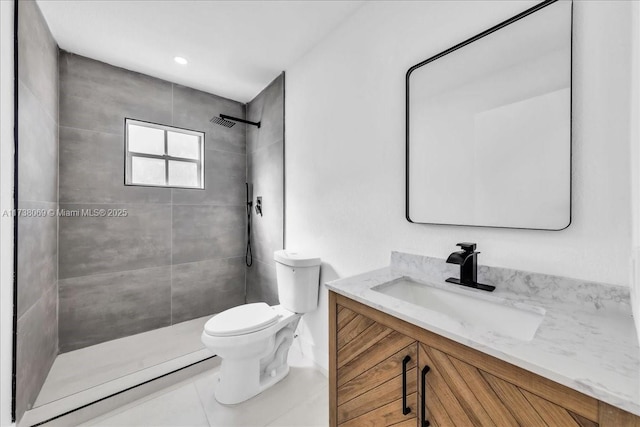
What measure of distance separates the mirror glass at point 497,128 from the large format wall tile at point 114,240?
7.65ft

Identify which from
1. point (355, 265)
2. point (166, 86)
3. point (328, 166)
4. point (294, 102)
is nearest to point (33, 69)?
point (166, 86)

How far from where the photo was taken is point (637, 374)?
512mm

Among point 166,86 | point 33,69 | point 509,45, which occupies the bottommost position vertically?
point 509,45

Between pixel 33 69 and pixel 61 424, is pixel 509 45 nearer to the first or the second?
pixel 33 69

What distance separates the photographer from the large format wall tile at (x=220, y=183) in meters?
2.65

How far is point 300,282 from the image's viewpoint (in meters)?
1.83

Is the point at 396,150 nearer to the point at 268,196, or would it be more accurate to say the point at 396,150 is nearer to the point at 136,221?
the point at 268,196

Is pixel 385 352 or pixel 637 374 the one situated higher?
pixel 637 374

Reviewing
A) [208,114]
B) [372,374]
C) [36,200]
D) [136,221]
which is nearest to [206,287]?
[136,221]

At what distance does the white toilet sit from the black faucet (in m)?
1.00

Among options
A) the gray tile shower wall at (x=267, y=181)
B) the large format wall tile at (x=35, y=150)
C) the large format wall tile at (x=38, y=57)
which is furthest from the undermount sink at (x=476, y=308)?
the large format wall tile at (x=38, y=57)

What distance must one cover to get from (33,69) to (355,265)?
2318mm

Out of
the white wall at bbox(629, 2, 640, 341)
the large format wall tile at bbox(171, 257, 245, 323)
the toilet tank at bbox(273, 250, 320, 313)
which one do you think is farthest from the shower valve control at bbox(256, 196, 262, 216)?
the white wall at bbox(629, 2, 640, 341)

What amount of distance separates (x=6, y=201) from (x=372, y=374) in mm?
1919
